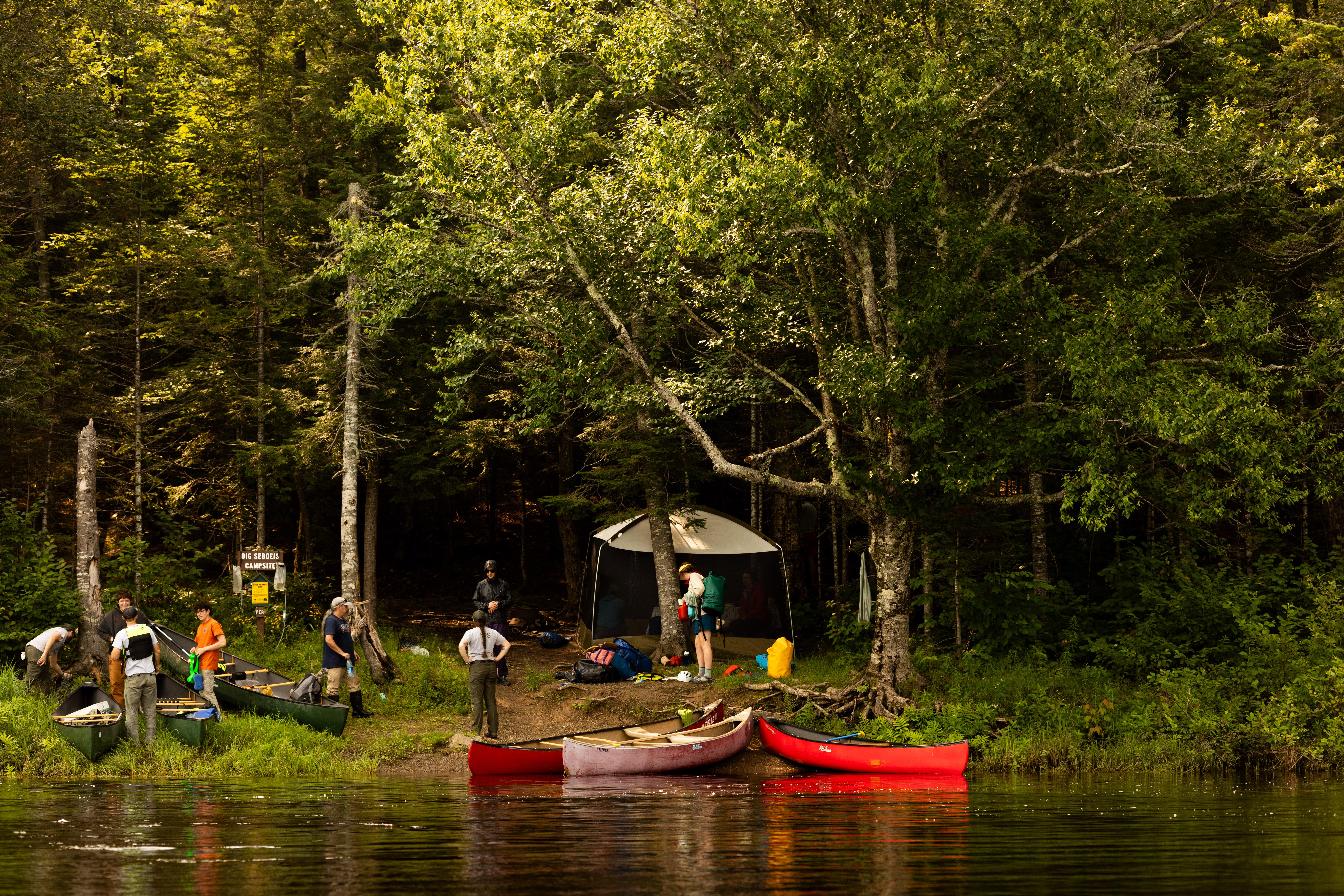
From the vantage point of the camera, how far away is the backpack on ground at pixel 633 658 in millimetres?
18031

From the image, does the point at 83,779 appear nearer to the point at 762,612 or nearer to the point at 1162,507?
the point at 762,612

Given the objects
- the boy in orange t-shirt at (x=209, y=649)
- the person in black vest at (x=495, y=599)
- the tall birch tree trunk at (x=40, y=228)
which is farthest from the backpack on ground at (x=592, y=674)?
the tall birch tree trunk at (x=40, y=228)

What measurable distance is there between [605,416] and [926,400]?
295 inches

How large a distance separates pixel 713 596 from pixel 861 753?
5209mm

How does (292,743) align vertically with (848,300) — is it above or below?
below

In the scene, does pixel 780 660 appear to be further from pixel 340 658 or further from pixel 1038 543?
pixel 340 658

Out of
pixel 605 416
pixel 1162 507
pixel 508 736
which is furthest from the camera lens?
pixel 605 416

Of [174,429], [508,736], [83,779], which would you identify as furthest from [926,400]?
[174,429]

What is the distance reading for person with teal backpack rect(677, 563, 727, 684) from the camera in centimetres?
1716

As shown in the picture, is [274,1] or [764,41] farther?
[274,1]

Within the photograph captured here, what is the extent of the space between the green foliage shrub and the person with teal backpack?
8.79 meters

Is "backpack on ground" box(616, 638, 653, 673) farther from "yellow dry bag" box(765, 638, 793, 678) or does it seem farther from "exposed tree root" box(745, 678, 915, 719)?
"exposed tree root" box(745, 678, 915, 719)

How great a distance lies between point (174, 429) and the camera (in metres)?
24.5

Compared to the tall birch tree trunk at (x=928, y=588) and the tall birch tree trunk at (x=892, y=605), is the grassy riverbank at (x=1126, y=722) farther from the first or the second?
the tall birch tree trunk at (x=928, y=588)
